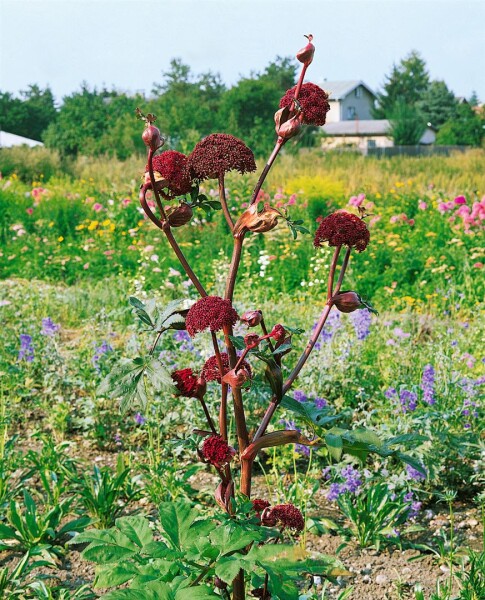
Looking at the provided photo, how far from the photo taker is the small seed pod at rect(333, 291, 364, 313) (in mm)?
1674

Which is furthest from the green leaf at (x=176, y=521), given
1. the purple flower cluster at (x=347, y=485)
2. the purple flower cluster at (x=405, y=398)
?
the purple flower cluster at (x=405, y=398)

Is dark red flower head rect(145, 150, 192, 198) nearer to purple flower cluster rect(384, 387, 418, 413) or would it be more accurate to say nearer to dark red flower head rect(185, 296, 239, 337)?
dark red flower head rect(185, 296, 239, 337)

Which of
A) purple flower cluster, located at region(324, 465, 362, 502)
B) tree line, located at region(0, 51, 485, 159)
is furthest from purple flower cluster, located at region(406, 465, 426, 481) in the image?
tree line, located at region(0, 51, 485, 159)

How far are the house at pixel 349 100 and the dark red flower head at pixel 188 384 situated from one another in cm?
7089

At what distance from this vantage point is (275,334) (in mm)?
1603

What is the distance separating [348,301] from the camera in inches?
66.1

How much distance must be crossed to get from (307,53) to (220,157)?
315mm

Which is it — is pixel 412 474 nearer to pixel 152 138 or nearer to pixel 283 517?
pixel 283 517

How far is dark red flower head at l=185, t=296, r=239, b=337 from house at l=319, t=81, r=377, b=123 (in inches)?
2799


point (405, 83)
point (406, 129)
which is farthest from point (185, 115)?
point (405, 83)

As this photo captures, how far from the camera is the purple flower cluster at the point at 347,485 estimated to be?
2.84m

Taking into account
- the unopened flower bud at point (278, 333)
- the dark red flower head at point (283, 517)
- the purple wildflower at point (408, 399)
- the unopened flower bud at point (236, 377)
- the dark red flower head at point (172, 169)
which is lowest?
the purple wildflower at point (408, 399)

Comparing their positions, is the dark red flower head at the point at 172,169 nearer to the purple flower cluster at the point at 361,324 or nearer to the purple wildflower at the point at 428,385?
the purple wildflower at the point at 428,385

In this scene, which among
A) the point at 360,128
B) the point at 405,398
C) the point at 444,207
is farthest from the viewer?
the point at 360,128
